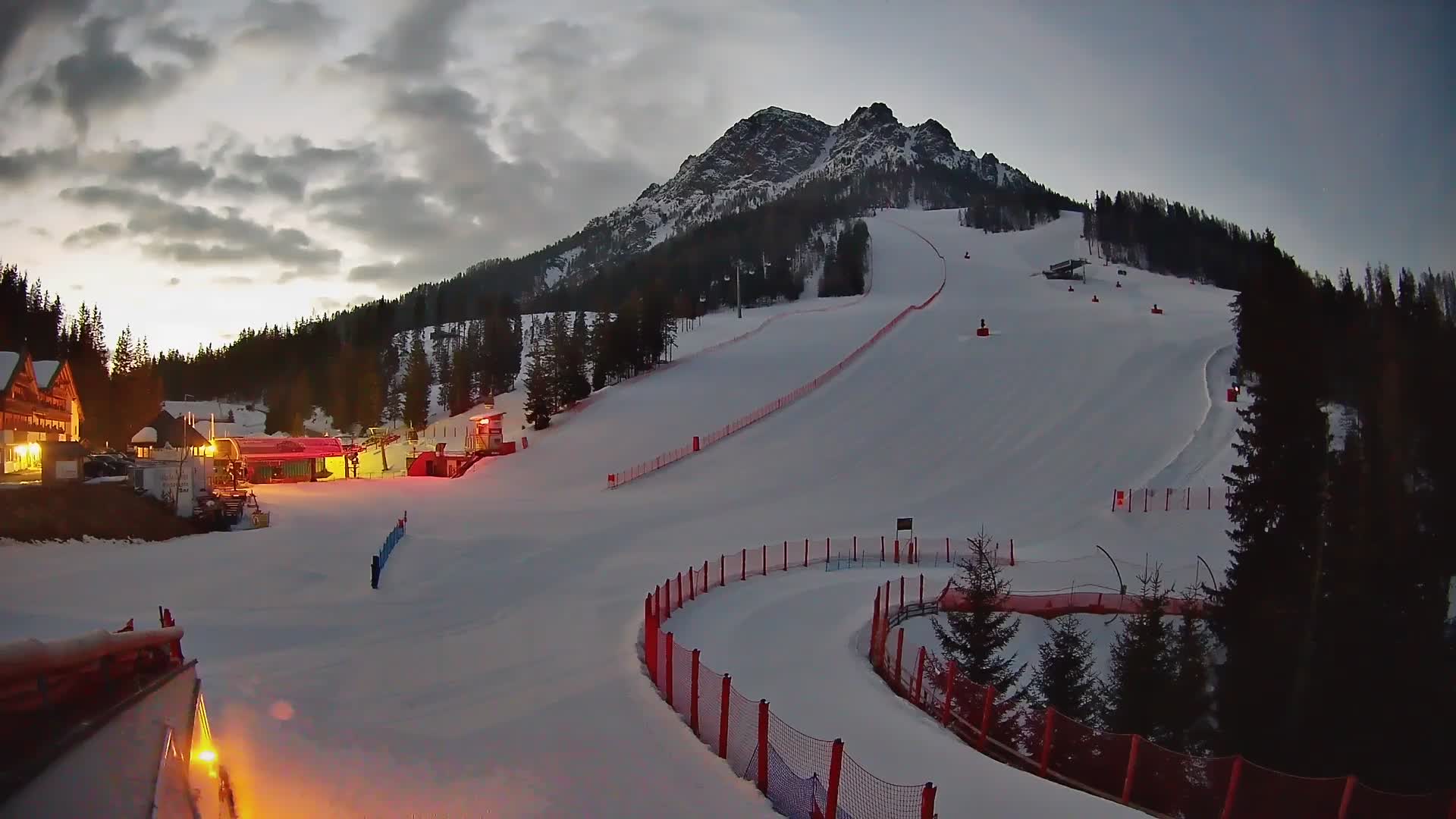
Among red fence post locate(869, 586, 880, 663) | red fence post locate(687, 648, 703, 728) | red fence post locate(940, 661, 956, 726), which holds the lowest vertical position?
red fence post locate(869, 586, 880, 663)

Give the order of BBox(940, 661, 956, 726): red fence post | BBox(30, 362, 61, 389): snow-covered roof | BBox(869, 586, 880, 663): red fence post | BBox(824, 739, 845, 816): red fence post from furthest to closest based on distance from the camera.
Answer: BBox(30, 362, 61, 389): snow-covered roof
BBox(869, 586, 880, 663): red fence post
BBox(940, 661, 956, 726): red fence post
BBox(824, 739, 845, 816): red fence post

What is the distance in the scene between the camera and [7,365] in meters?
37.1

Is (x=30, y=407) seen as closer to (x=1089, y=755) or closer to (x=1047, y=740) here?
(x=1047, y=740)

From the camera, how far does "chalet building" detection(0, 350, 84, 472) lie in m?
35.0

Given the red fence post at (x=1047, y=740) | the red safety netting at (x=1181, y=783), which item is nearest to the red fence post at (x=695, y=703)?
the red fence post at (x=1047, y=740)

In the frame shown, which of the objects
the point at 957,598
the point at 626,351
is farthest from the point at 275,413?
the point at 957,598

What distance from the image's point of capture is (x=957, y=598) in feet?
76.9

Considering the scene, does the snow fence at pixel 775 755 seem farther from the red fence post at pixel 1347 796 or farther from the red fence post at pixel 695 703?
the red fence post at pixel 1347 796

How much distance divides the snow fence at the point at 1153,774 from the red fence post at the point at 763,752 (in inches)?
154

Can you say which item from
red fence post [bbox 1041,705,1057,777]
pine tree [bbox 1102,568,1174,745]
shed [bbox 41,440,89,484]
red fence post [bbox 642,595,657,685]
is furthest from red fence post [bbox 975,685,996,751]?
shed [bbox 41,440,89,484]

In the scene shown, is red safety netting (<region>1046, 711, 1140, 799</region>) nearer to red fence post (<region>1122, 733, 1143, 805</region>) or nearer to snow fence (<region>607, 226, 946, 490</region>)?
red fence post (<region>1122, 733, 1143, 805</region>)

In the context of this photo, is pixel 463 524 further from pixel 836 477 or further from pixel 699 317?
pixel 699 317

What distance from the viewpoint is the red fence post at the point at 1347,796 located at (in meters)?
8.66

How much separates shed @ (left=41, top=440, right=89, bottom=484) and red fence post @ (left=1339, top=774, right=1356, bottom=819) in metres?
29.6
